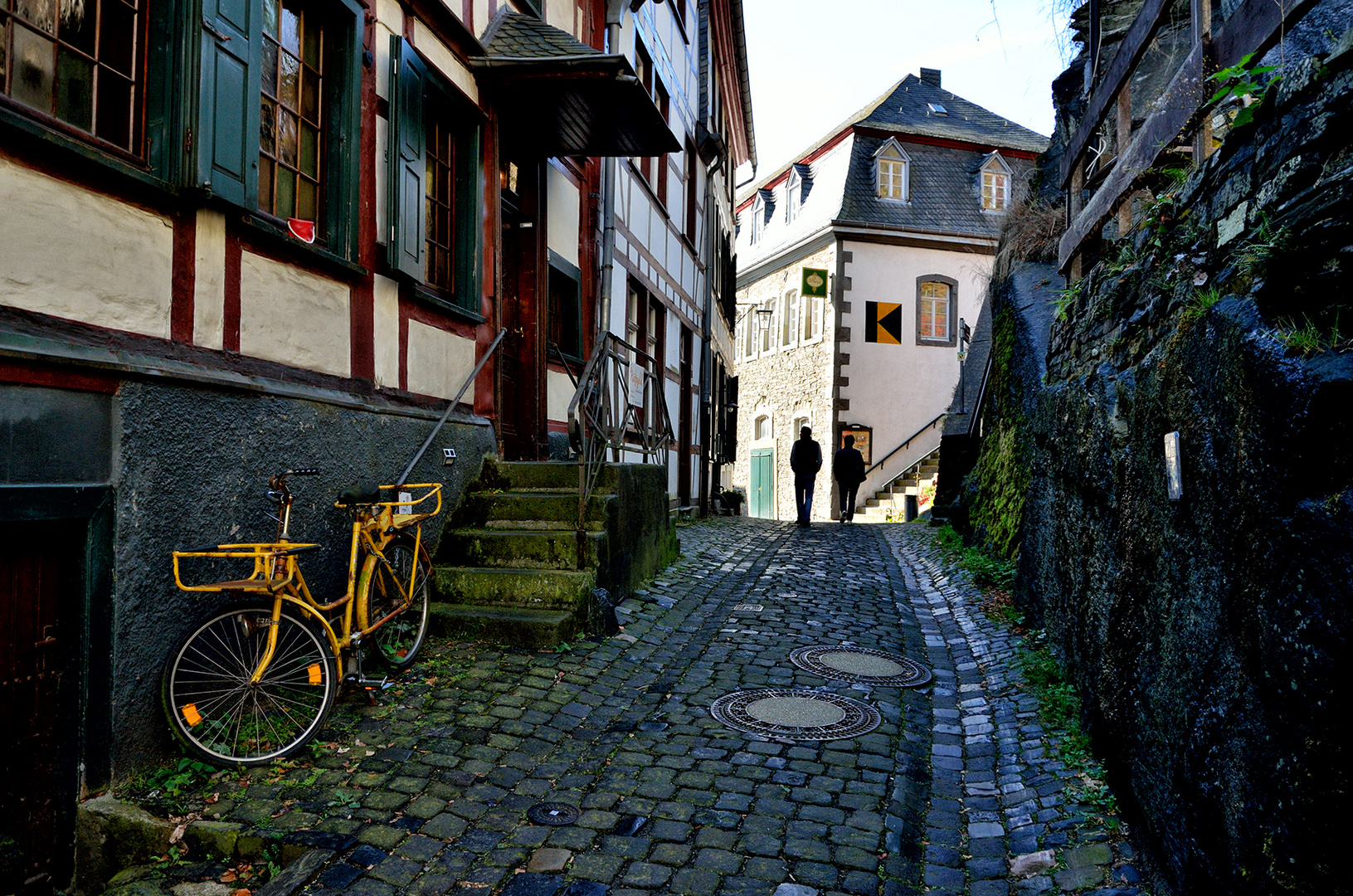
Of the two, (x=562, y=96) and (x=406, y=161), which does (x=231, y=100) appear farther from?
(x=562, y=96)

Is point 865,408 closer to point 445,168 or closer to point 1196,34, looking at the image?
point 445,168

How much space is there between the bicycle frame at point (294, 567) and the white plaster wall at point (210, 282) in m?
0.73

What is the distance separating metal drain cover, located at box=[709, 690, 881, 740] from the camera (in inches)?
180

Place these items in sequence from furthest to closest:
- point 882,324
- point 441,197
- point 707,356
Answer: point 882,324 → point 707,356 → point 441,197

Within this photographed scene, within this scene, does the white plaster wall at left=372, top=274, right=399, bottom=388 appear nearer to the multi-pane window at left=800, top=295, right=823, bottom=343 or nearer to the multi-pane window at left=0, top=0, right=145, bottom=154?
the multi-pane window at left=0, top=0, right=145, bottom=154

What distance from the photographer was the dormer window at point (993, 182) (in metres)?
25.6

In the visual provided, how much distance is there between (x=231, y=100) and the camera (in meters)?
→ 4.24

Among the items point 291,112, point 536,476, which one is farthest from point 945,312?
point 291,112

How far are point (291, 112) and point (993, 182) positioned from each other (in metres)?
24.1

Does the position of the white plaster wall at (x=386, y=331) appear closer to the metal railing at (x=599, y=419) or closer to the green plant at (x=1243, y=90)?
the metal railing at (x=599, y=419)

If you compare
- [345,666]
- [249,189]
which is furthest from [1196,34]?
[345,666]

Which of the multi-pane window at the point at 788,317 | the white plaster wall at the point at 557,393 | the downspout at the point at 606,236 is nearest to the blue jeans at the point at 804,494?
the downspout at the point at 606,236

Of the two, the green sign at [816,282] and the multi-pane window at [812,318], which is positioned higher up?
the green sign at [816,282]

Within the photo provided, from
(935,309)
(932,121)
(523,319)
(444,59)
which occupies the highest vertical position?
(932,121)
